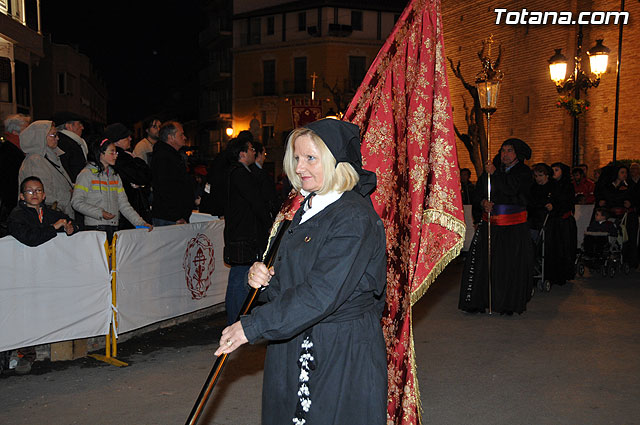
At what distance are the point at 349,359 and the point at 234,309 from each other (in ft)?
14.1

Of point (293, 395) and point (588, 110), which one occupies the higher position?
point (588, 110)

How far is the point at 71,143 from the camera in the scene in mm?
7582

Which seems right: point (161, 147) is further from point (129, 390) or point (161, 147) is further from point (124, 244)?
point (129, 390)

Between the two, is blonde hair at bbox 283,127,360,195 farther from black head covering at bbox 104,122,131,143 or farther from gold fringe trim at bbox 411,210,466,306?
black head covering at bbox 104,122,131,143

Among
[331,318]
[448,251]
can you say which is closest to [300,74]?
[448,251]

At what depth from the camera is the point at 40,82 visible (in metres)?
40.9

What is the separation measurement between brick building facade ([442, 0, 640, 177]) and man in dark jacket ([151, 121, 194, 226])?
658 inches

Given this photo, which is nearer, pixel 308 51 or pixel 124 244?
pixel 124 244

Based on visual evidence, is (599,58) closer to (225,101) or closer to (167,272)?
(167,272)

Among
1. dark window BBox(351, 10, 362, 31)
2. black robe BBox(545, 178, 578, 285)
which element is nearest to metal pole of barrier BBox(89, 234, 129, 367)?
black robe BBox(545, 178, 578, 285)

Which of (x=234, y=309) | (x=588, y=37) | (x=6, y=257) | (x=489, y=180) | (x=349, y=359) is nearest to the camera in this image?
(x=349, y=359)

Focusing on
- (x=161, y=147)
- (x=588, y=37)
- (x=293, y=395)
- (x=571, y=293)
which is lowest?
(x=571, y=293)

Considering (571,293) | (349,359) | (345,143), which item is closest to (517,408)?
(349,359)

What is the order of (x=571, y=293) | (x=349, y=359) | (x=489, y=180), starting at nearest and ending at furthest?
(x=349, y=359) < (x=489, y=180) < (x=571, y=293)
